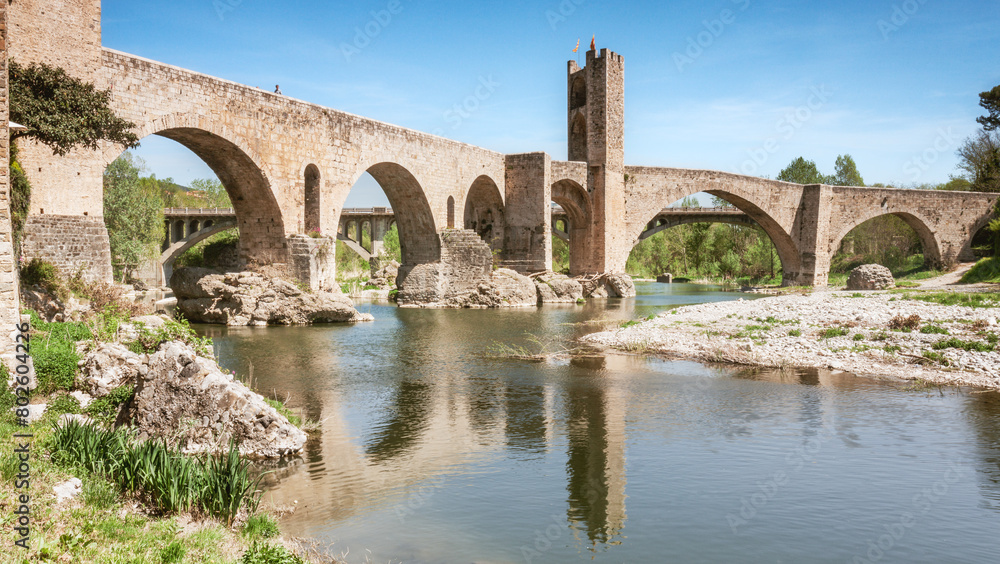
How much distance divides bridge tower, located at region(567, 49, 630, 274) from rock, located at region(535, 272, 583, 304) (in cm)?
332

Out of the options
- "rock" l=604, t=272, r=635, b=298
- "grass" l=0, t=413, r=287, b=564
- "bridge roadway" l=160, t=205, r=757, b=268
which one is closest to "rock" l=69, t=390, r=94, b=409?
"grass" l=0, t=413, r=287, b=564

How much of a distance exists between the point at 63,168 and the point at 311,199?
718 cm

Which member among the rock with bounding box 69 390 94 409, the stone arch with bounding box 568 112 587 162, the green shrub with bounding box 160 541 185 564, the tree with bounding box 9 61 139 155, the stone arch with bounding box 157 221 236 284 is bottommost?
the green shrub with bounding box 160 541 185 564

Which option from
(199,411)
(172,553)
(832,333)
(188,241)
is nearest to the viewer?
(172,553)

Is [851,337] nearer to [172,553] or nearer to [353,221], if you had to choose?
[172,553]

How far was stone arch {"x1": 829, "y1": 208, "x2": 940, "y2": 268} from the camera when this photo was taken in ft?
117

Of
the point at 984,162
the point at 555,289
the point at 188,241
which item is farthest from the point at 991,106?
the point at 188,241

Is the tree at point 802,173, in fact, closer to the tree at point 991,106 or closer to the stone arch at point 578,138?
the tree at point 991,106

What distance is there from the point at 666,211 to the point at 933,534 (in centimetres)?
3410

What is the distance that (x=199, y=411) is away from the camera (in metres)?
6.74

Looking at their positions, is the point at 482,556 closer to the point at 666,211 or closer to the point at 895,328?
the point at 895,328

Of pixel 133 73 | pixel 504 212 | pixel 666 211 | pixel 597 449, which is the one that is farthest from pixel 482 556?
pixel 666 211

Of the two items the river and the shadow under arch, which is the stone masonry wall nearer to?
the river

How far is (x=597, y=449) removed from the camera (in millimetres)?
7488
